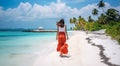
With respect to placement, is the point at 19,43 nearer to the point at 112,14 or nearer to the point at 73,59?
the point at 73,59

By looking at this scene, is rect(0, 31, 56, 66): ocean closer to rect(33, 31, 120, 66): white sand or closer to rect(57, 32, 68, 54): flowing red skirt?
rect(33, 31, 120, 66): white sand

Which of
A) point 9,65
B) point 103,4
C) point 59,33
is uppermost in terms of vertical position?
point 103,4

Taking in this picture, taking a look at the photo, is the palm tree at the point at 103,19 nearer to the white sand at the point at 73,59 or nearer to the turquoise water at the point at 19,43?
the turquoise water at the point at 19,43

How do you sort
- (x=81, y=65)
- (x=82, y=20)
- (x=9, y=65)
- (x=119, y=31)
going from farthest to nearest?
(x=82, y=20) → (x=119, y=31) → (x=9, y=65) → (x=81, y=65)

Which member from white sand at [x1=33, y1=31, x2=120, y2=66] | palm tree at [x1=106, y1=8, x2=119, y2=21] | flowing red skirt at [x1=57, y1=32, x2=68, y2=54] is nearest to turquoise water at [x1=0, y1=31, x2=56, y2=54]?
white sand at [x1=33, y1=31, x2=120, y2=66]

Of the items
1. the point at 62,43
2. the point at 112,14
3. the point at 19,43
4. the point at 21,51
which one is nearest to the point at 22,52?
the point at 21,51

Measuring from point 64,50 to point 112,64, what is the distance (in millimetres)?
2259

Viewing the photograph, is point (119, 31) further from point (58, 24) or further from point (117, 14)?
point (117, 14)

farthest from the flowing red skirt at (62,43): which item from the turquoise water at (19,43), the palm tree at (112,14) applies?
the palm tree at (112,14)

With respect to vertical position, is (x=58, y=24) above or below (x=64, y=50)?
above

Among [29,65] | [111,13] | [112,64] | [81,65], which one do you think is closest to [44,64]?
[29,65]

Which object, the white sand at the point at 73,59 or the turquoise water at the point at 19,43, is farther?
the turquoise water at the point at 19,43

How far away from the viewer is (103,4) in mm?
66125

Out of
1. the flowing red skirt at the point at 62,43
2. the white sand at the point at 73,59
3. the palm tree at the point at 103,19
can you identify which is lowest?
the white sand at the point at 73,59
